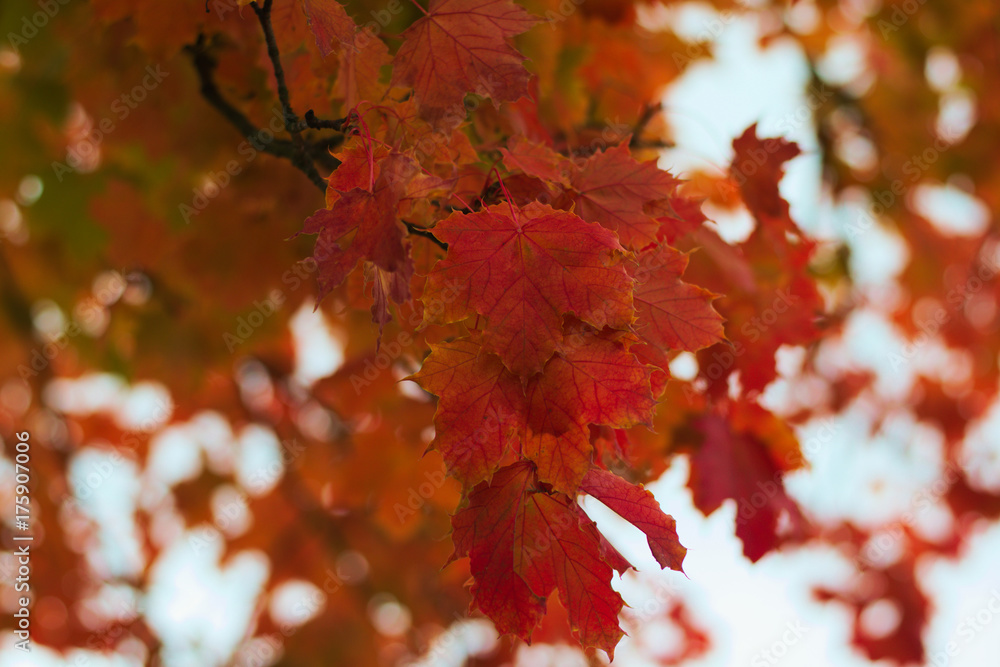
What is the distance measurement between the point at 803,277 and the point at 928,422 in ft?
12.5

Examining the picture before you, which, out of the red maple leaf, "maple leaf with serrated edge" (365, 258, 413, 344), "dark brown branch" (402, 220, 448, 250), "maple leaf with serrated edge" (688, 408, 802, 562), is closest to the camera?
"maple leaf with serrated edge" (365, 258, 413, 344)

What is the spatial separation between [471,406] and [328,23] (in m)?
0.57

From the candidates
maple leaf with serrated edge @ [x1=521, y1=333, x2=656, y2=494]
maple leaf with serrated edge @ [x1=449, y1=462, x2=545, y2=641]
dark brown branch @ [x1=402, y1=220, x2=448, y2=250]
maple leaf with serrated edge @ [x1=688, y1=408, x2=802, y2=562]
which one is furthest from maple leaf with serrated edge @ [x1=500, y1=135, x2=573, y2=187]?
maple leaf with serrated edge @ [x1=688, y1=408, x2=802, y2=562]

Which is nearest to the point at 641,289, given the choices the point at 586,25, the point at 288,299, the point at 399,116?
the point at 399,116

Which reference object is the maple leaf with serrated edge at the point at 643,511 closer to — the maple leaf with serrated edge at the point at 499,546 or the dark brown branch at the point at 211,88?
the maple leaf with serrated edge at the point at 499,546

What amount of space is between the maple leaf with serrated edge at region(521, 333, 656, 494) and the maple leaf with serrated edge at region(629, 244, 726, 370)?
0.16 metres

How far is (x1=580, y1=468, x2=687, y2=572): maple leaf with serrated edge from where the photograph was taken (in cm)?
102

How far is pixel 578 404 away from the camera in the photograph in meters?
0.96

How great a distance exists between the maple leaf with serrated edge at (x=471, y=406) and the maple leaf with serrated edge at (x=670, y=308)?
0.85 ft

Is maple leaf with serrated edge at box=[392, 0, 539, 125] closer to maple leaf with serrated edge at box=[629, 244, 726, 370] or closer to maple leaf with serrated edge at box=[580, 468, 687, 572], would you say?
maple leaf with serrated edge at box=[629, 244, 726, 370]

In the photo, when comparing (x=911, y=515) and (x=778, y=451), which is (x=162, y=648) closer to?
(x=778, y=451)

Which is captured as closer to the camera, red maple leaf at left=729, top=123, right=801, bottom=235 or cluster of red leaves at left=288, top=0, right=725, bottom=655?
cluster of red leaves at left=288, top=0, right=725, bottom=655

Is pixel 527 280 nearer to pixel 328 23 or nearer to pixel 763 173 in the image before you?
pixel 328 23

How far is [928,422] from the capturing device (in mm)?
4836
